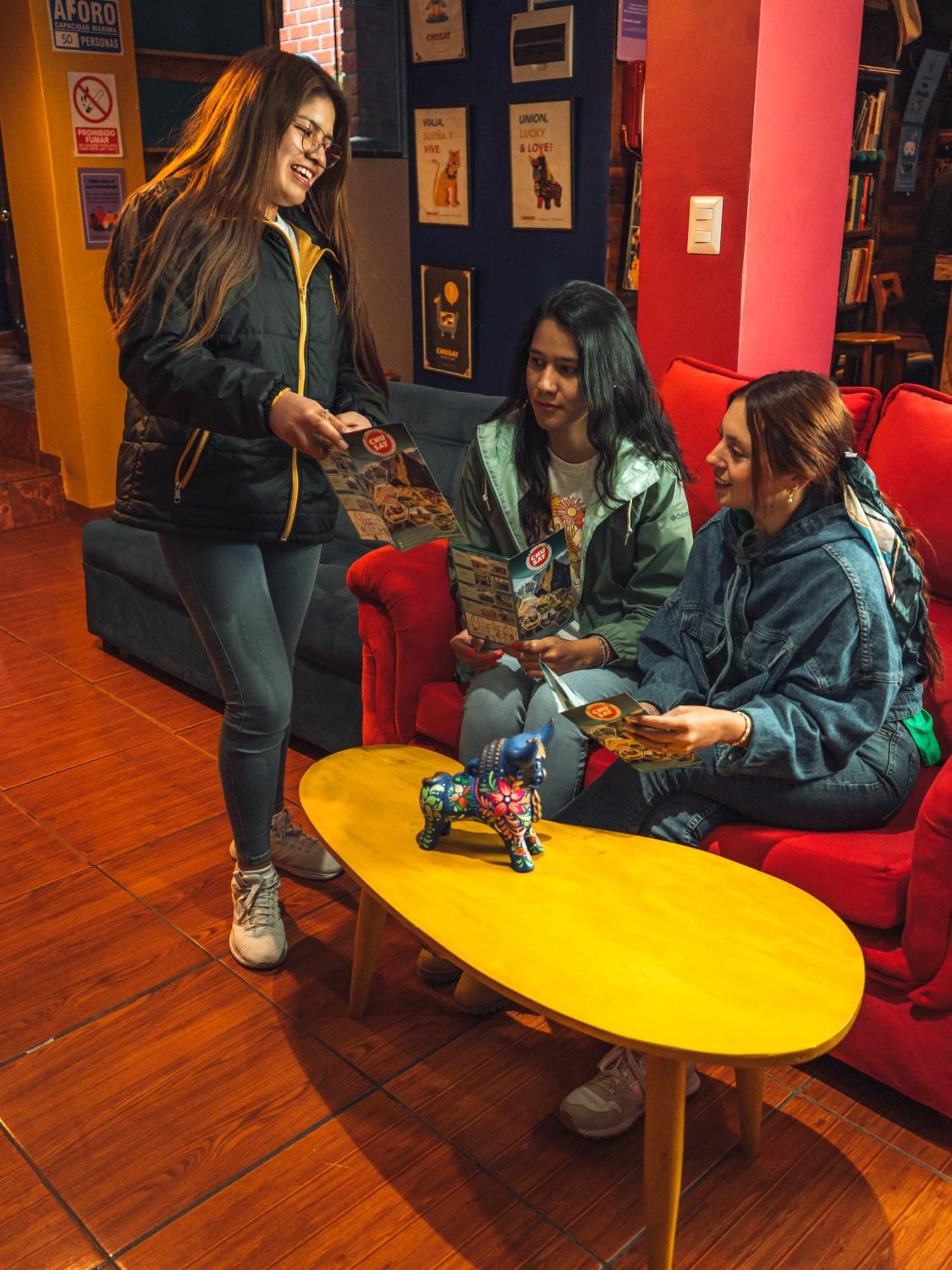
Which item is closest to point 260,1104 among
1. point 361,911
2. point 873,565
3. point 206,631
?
point 361,911

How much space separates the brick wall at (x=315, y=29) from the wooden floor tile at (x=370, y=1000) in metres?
4.44

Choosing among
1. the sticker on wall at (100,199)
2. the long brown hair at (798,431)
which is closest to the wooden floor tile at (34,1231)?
the long brown hair at (798,431)

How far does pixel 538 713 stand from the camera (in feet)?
6.42

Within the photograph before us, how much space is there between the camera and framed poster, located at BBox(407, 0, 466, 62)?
471 centimetres

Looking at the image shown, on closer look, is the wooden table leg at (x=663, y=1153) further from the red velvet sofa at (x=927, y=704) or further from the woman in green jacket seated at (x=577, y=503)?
the woman in green jacket seated at (x=577, y=503)

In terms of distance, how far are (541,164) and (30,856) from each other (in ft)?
11.1

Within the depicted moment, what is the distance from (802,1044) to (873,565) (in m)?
0.79

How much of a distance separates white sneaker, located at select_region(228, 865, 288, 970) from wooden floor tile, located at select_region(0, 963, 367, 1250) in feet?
0.21

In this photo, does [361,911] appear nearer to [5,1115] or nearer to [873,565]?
[5,1115]

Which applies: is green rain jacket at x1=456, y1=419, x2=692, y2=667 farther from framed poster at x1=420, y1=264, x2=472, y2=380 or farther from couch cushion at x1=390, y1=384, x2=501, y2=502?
framed poster at x1=420, y1=264, x2=472, y2=380

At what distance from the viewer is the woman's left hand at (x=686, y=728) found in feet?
5.24

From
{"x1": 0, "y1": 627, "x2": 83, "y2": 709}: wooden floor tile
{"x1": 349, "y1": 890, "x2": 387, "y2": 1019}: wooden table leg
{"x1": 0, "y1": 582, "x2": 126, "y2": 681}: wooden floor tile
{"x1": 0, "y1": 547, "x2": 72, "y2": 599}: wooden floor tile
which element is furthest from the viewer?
{"x1": 0, "y1": 547, "x2": 72, "y2": 599}: wooden floor tile

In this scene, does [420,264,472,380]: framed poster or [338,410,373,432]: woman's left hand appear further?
[420,264,472,380]: framed poster

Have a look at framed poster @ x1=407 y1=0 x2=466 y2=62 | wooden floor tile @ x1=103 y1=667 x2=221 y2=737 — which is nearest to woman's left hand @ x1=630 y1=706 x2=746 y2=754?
wooden floor tile @ x1=103 y1=667 x2=221 y2=737
